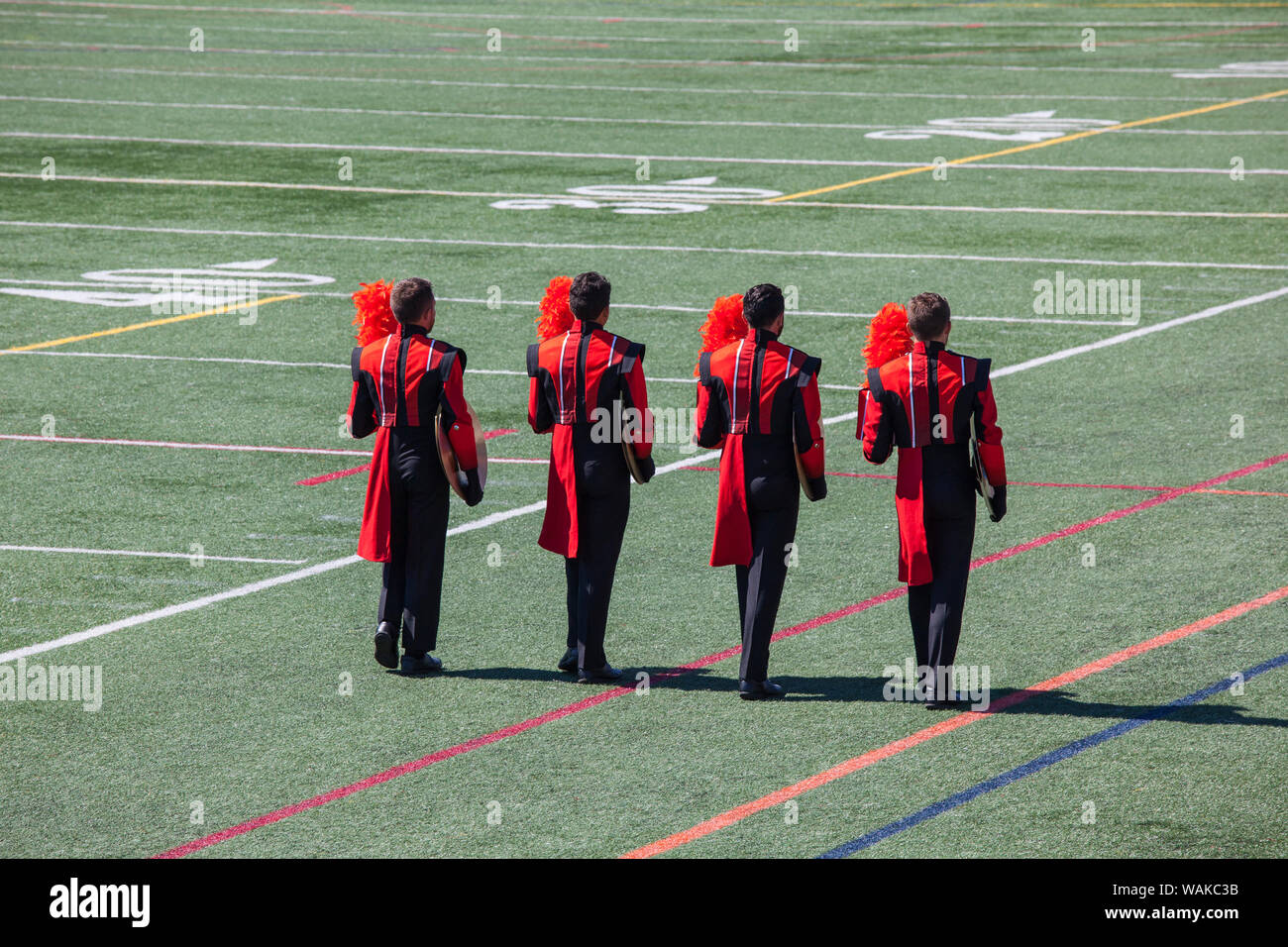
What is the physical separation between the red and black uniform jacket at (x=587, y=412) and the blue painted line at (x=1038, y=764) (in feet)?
7.41

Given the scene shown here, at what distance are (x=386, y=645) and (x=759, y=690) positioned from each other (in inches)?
71.5

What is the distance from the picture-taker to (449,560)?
1118 centimetres

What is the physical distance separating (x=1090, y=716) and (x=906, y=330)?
1967 millimetres

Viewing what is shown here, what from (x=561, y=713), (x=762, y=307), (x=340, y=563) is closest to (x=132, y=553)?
(x=340, y=563)

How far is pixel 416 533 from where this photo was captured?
922cm

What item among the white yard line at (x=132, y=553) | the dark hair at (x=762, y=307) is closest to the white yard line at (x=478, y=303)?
the white yard line at (x=132, y=553)

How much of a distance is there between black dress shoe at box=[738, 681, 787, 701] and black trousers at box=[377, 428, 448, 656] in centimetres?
154

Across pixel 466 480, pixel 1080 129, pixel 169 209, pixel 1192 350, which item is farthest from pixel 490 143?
pixel 466 480

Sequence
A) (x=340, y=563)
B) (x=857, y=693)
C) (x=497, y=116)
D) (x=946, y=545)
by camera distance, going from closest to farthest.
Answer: (x=946, y=545) < (x=857, y=693) < (x=340, y=563) < (x=497, y=116)

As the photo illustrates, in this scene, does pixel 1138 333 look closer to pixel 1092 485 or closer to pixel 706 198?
pixel 1092 485

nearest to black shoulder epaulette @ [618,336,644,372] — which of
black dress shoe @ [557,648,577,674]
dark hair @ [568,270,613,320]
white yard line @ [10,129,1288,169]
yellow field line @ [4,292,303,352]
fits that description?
dark hair @ [568,270,613,320]

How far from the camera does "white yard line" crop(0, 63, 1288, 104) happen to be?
33.4 meters

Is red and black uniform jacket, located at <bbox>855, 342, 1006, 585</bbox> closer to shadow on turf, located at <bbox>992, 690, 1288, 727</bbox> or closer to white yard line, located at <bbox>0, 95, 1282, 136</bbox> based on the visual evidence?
shadow on turf, located at <bbox>992, 690, 1288, 727</bbox>

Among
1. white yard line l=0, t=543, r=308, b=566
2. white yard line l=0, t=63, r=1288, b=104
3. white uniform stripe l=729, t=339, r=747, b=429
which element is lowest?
white yard line l=0, t=543, r=308, b=566
